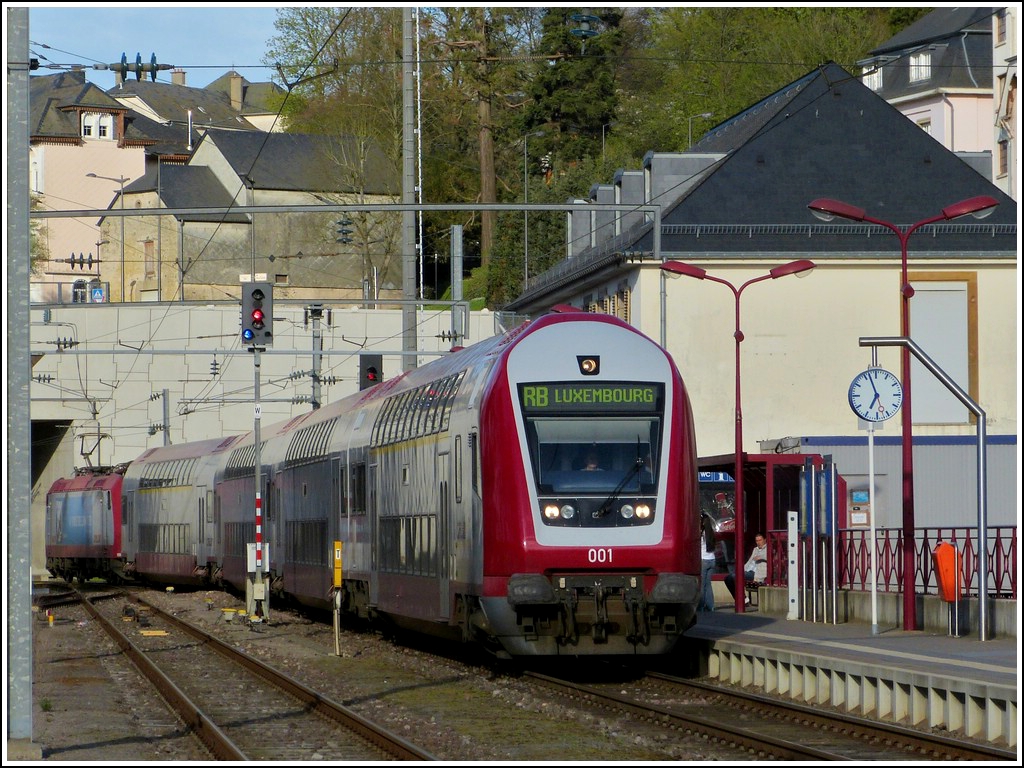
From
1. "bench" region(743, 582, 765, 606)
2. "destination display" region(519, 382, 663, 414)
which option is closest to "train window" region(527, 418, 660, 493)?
"destination display" region(519, 382, 663, 414)

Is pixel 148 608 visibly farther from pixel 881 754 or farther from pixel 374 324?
pixel 374 324

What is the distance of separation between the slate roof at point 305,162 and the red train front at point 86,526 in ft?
112

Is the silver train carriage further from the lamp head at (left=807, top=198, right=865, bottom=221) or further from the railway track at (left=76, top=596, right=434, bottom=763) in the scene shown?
the lamp head at (left=807, top=198, right=865, bottom=221)

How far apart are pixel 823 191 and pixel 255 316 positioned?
23.3 m

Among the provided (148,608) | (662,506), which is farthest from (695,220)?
(662,506)

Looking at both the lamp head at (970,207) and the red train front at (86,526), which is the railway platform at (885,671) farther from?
the red train front at (86,526)

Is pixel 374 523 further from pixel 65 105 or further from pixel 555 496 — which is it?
pixel 65 105

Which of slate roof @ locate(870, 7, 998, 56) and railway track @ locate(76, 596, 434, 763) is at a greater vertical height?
slate roof @ locate(870, 7, 998, 56)

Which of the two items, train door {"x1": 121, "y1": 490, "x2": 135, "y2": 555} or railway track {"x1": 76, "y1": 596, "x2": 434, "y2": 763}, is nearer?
railway track {"x1": 76, "y1": 596, "x2": 434, "y2": 763}

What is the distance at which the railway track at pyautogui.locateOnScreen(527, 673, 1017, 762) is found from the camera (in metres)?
12.2

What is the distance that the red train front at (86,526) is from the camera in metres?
53.5

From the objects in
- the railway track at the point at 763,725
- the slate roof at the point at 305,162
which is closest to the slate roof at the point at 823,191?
the railway track at the point at 763,725

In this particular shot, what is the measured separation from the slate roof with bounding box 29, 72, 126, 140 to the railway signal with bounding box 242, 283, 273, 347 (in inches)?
4212

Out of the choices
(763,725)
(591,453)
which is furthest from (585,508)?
(763,725)
